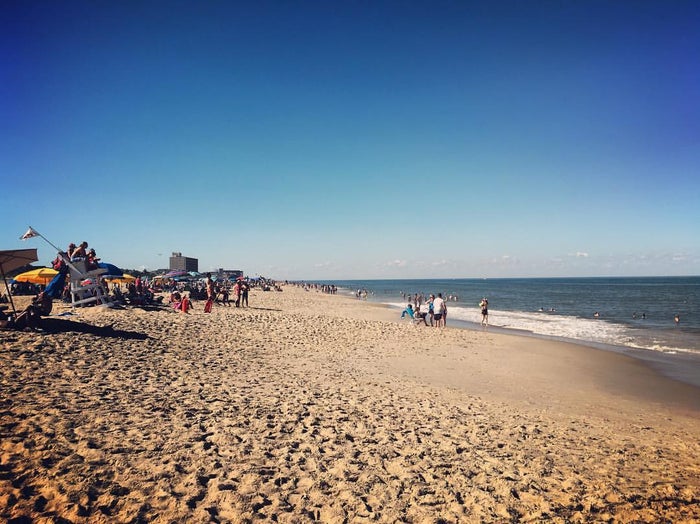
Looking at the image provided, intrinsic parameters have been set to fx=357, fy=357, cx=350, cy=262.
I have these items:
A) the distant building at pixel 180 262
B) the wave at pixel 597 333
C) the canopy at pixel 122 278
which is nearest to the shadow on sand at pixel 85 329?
the canopy at pixel 122 278

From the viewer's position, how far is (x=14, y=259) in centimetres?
1168

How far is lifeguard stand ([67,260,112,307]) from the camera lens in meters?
16.1

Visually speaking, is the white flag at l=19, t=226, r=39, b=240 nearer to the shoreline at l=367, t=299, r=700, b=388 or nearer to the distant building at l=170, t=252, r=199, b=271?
the shoreline at l=367, t=299, r=700, b=388

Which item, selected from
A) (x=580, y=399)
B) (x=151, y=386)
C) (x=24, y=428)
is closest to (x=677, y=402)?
(x=580, y=399)

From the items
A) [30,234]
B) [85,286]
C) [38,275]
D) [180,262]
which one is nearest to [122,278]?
[85,286]

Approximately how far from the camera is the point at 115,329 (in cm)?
1241

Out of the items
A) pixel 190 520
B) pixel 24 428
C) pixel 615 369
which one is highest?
pixel 24 428

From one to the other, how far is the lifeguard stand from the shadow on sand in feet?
18.0

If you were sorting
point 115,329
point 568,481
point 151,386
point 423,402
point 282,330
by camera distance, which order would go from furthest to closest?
point 282,330, point 115,329, point 423,402, point 151,386, point 568,481

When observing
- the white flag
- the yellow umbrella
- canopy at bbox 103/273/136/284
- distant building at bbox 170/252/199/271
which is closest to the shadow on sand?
the white flag

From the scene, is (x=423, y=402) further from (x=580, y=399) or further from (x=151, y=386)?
(x=151, y=386)

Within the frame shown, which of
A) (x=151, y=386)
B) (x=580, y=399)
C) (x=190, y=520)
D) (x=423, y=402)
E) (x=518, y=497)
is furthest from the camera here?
(x=580, y=399)

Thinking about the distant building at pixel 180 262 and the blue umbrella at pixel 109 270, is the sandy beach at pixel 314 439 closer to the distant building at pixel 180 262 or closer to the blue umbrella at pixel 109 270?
the blue umbrella at pixel 109 270

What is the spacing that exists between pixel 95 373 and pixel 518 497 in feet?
27.9
